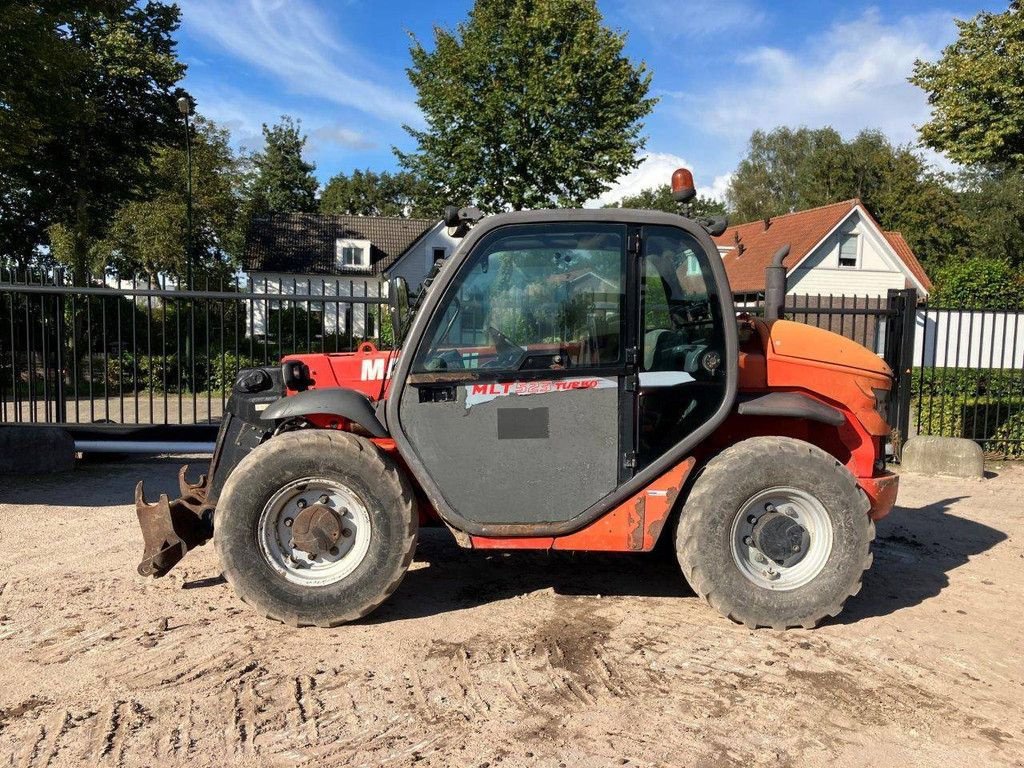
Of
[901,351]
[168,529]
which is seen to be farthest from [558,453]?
[901,351]

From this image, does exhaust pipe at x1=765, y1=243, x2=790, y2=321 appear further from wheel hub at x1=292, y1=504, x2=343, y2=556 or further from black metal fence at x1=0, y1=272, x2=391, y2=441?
black metal fence at x1=0, y1=272, x2=391, y2=441

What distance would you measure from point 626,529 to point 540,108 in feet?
78.3

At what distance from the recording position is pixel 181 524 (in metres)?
4.54

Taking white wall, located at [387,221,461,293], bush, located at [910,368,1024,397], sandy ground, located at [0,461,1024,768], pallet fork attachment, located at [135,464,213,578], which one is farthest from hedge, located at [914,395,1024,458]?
white wall, located at [387,221,461,293]

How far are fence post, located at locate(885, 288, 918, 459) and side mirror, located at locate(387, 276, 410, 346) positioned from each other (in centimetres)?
711

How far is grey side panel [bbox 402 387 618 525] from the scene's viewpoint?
4129 millimetres

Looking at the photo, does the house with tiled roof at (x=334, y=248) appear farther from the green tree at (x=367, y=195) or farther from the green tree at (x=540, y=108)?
the green tree at (x=367, y=195)

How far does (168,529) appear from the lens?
14.7 ft

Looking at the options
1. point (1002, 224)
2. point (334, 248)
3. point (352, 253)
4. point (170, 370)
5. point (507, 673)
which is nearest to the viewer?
point (507, 673)

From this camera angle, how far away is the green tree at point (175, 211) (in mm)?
32531

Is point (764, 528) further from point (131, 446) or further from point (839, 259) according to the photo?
point (839, 259)

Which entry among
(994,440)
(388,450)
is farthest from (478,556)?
(994,440)

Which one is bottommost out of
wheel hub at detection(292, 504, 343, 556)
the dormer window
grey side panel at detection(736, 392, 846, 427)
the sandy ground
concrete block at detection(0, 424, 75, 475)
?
the sandy ground

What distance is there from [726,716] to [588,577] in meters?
1.89
